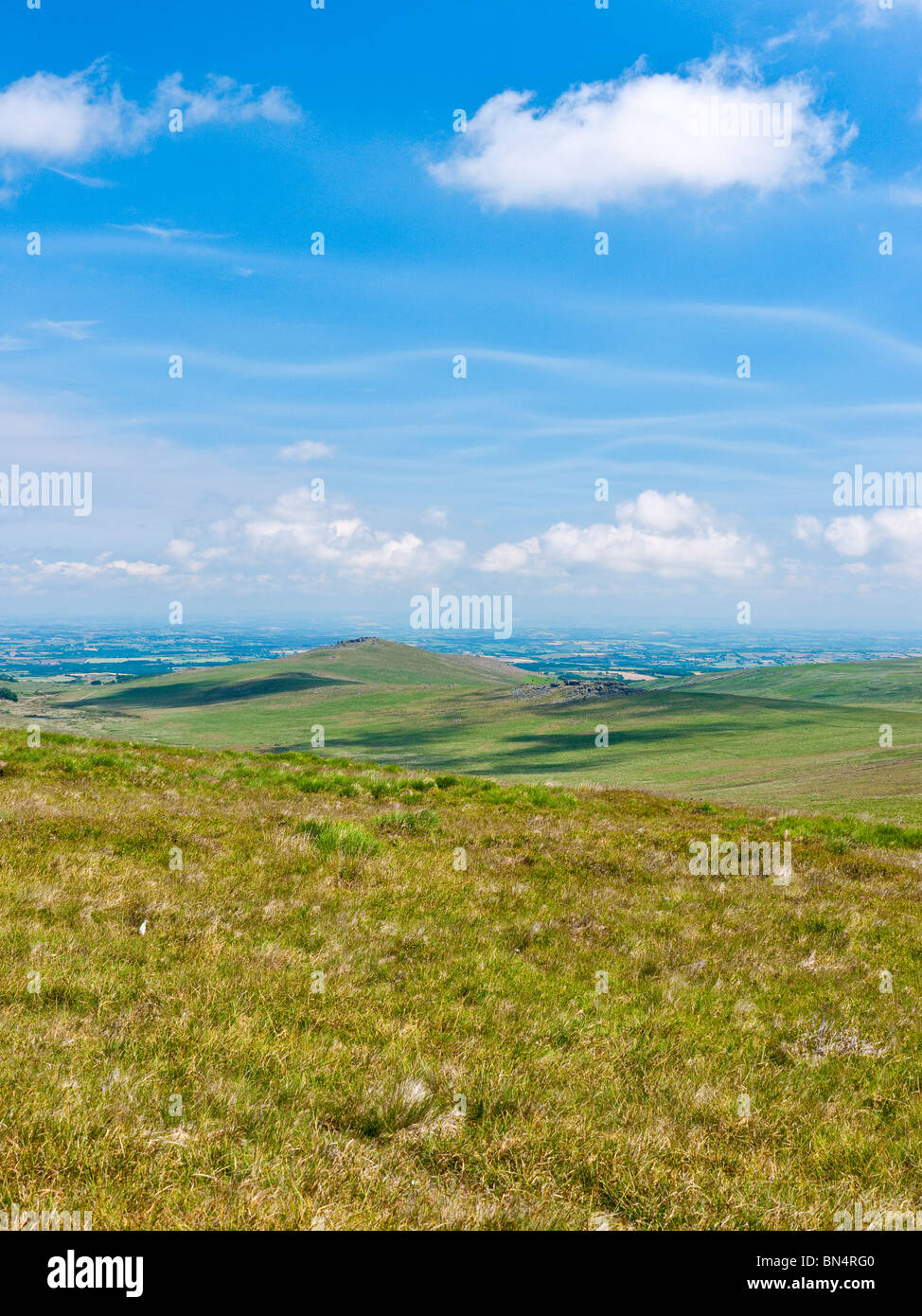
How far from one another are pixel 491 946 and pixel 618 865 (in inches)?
244

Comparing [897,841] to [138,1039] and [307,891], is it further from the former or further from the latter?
[138,1039]

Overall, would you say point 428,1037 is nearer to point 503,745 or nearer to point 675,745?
point 675,745

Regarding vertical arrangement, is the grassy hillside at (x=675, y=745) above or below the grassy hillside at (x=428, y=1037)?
below

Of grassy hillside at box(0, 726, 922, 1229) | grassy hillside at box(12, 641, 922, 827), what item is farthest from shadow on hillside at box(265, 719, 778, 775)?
grassy hillside at box(0, 726, 922, 1229)

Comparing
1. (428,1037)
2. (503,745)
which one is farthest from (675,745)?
(428,1037)

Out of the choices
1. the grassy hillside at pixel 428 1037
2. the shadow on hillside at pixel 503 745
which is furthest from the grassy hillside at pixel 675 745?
the grassy hillside at pixel 428 1037

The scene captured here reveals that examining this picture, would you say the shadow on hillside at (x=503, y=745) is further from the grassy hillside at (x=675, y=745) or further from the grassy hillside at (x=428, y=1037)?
the grassy hillside at (x=428, y=1037)

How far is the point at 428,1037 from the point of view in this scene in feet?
21.3

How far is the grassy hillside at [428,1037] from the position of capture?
4367mm

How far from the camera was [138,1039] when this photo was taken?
18.7 feet
